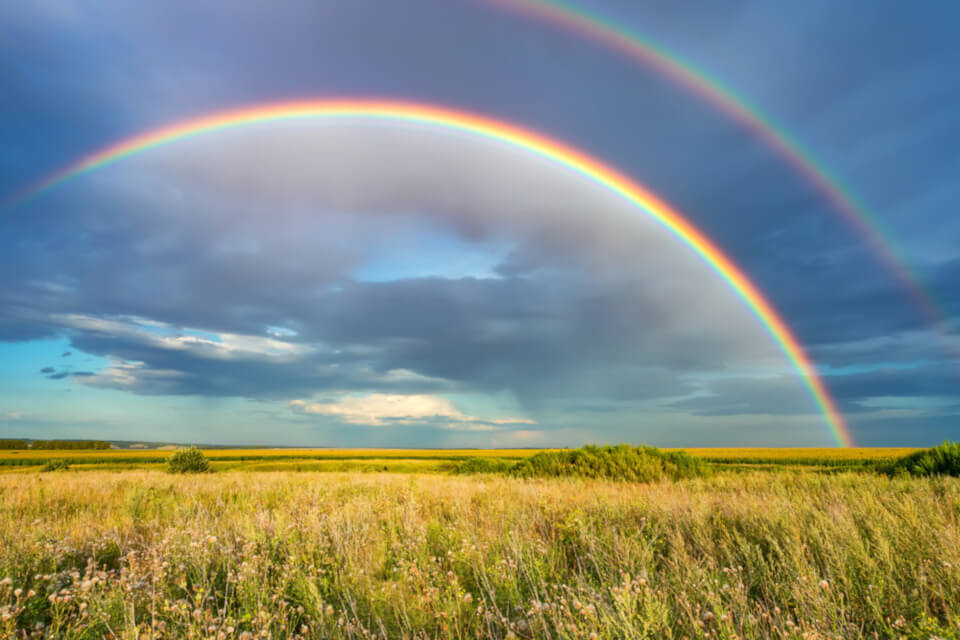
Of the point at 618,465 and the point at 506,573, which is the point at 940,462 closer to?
the point at 618,465

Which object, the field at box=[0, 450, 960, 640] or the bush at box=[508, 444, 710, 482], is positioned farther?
the bush at box=[508, 444, 710, 482]

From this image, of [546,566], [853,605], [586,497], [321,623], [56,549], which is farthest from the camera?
[586,497]

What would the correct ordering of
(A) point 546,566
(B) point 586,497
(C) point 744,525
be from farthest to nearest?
(B) point 586,497, (C) point 744,525, (A) point 546,566

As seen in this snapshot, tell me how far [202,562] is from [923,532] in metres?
8.50

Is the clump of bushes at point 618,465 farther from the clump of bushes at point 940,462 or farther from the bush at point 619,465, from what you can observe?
the clump of bushes at point 940,462

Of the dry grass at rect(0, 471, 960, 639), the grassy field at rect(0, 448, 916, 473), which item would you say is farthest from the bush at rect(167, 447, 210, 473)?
the dry grass at rect(0, 471, 960, 639)

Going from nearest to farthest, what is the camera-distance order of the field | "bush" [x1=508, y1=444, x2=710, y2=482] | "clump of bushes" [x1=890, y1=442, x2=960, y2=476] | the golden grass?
the field, "clump of bushes" [x1=890, y1=442, x2=960, y2=476], "bush" [x1=508, y1=444, x2=710, y2=482], the golden grass

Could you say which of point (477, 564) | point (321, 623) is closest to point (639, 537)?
point (477, 564)

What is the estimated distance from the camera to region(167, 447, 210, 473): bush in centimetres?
2976

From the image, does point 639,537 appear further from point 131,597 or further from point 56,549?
point 56,549

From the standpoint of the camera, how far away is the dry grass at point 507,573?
3.73 m

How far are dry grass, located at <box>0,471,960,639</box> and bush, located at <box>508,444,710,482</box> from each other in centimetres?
999

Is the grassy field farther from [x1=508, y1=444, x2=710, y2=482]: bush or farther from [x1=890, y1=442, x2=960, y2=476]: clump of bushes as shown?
[x1=508, y1=444, x2=710, y2=482]: bush

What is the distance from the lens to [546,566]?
17.8 feet
